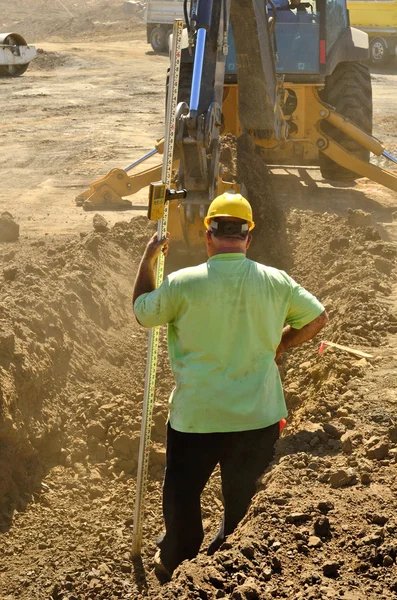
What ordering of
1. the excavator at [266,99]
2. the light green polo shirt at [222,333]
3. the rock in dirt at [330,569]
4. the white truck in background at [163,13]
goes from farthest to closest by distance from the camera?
the white truck in background at [163,13], the excavator at [266,99], the light green polo shirt at [222,333], the rock in dirt at [330,569]

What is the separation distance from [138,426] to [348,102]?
8.10 metres

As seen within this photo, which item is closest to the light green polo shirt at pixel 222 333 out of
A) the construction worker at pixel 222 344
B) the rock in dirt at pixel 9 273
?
the construction worker at pixel 222 344

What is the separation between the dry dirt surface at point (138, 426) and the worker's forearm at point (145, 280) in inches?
45.4

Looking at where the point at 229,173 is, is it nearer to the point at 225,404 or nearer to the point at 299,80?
the point at 299,80

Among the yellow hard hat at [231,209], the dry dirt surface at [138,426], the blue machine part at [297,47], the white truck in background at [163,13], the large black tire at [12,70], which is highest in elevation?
the white truck in background at [163,13]

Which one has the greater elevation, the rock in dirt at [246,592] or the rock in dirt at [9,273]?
the rock in dirt at [246,592]

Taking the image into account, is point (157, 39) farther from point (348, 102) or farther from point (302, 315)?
point (302, 315)

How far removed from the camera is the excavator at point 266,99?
8.11 m

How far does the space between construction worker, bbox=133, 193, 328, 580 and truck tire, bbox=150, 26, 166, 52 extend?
2947cm

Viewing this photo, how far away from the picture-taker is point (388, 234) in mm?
11406

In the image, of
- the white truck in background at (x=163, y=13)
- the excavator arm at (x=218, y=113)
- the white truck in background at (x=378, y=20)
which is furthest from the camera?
the white truck in background at (x=163, y=13)

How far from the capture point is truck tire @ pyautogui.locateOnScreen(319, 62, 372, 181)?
43.3ft

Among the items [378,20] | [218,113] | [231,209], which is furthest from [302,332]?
[378,20]

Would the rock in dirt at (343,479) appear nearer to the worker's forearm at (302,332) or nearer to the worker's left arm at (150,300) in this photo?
the worker's forearm at (302,332)
